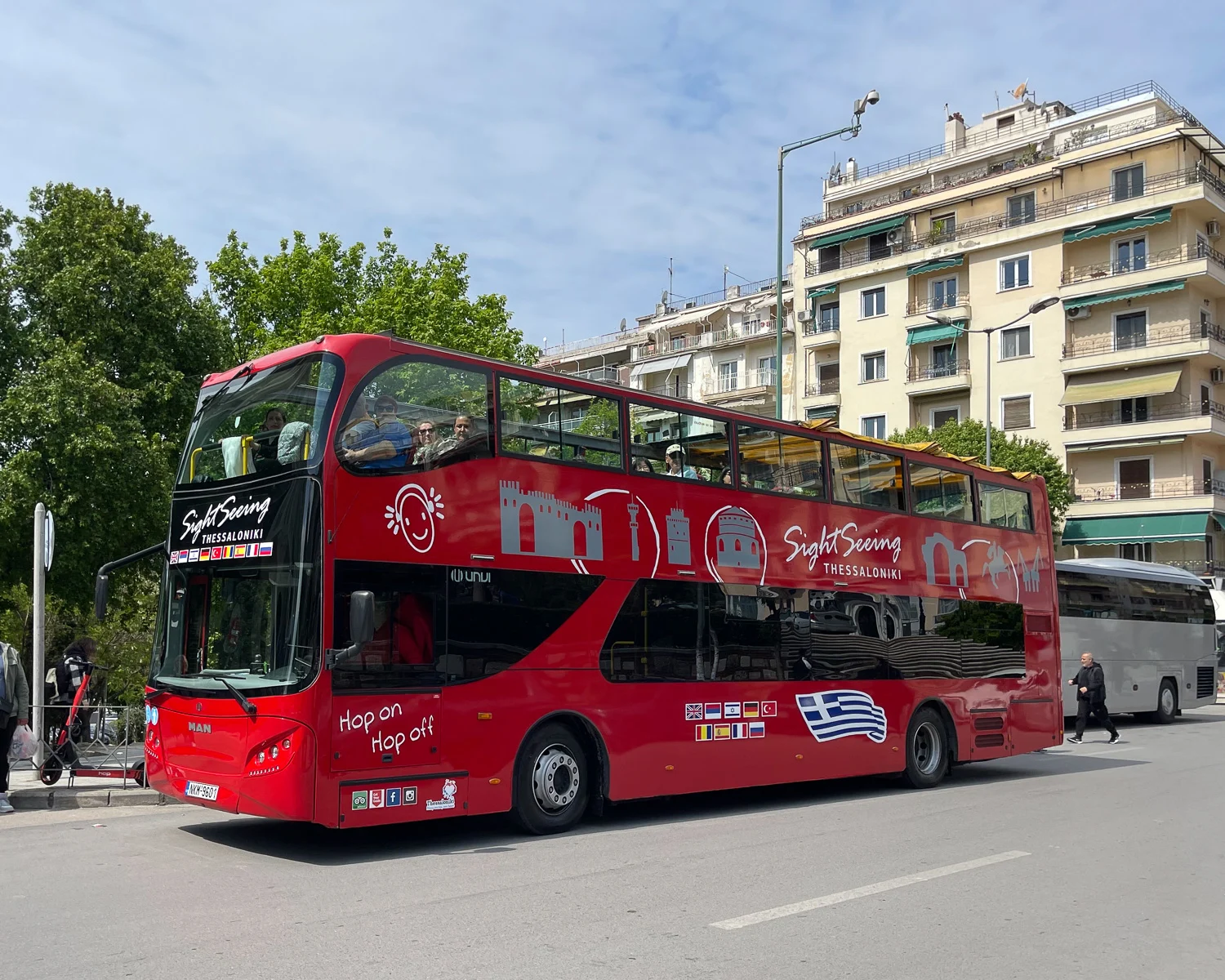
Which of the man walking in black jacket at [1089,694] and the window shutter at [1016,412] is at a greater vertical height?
the window shutter at [1016,412]

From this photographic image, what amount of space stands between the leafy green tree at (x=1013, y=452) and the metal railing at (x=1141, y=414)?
1.85 m

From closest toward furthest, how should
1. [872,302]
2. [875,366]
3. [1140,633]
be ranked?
[1140,633]
[875,366]
[872,302]

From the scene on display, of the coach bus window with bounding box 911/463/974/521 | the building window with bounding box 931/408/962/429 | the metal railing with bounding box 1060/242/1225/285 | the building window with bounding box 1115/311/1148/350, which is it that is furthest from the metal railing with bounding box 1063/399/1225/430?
the coach bus window with bounding box 911/463/974/521

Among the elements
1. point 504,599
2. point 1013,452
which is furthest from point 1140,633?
point 504,599

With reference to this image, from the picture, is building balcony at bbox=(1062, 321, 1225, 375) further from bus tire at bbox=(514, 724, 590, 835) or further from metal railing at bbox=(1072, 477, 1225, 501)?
bus tire at bbox=(514, 724, 590, 835)

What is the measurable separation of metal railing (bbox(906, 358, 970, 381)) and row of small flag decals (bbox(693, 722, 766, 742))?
44.7 meters

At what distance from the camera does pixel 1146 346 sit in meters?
48.9

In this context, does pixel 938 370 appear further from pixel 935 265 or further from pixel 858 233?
pixel 858 233

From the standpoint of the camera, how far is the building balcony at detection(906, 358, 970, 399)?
178 feet

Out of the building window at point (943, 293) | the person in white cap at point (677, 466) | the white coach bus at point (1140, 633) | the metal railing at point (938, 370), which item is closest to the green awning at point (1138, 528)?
the metal railing at point (938, 370)

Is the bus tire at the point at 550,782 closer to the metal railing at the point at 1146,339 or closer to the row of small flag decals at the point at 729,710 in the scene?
the row of small flag decals at the point at 729,710

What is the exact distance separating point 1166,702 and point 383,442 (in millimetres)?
25724

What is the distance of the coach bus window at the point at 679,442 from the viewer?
11844 mm

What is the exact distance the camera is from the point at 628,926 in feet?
22.5
